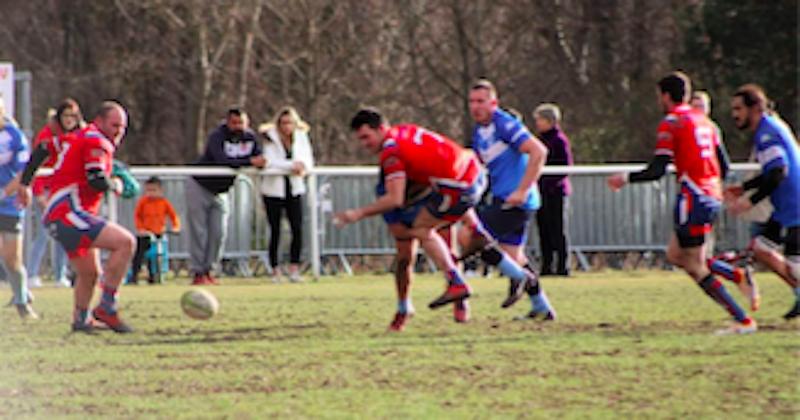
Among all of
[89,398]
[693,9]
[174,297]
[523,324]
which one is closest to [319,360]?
[89,398]

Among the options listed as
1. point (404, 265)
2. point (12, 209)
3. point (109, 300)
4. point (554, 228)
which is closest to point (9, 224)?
point (12, 209)

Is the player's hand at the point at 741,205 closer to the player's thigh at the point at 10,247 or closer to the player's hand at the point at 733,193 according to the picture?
the player's hand at the point at 733,193

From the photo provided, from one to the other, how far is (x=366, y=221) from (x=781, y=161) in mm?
10652

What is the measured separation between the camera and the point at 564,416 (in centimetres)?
821

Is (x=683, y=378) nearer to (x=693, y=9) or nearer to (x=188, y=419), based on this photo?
(x=188, y=419)

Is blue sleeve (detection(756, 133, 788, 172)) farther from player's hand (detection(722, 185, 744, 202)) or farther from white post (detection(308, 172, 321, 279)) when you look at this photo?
white post (detection(308, 172, 321, 279))

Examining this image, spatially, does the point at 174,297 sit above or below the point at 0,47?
below

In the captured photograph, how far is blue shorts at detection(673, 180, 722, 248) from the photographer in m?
12.3

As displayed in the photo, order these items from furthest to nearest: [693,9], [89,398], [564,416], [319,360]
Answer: [693,9] → [319,360] → [89,398] → [564,416]

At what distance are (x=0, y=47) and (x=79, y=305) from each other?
98.2 feet

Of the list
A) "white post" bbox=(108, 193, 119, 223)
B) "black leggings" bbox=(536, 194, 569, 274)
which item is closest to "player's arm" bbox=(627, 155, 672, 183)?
"black leggings" bbox=(536, 194, 569, 274)

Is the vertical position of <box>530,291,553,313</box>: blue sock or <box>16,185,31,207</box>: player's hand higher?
<box>16,185,31,207</box>: player's hand

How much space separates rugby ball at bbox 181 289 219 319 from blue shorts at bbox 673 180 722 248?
3585 millimetres

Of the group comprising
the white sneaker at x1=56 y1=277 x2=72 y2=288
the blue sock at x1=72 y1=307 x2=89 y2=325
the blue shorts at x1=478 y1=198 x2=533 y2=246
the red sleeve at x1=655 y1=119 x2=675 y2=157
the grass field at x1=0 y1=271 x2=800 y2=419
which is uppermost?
the red sleeve at x1=655 y1=119 x2=675 y2=157
